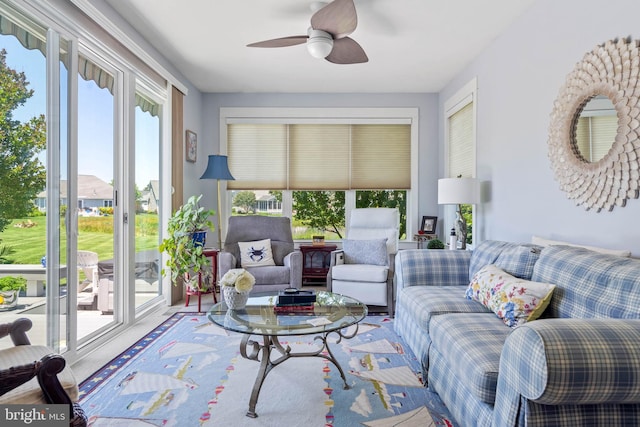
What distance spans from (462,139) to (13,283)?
427cm

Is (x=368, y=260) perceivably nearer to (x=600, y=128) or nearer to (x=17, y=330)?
(x=600, y=128)

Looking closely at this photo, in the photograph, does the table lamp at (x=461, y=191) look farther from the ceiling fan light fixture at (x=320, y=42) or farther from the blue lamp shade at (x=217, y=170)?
the blue lamp shade at (x=217, y=170)

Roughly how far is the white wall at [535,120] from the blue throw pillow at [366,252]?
3.30ft

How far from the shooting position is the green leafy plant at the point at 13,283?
210 cm

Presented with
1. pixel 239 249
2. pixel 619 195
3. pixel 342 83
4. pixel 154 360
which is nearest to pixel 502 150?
pixel 619 195

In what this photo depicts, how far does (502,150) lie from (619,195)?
56.1 inches

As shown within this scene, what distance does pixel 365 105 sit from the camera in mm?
5242

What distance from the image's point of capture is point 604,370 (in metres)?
1.18

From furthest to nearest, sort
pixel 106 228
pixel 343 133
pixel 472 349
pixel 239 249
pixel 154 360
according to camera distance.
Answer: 1. pixel 343 133
2. pixel 239 249
3. pixel 106 228
4. pixel 154 360
5. pixel 472 349

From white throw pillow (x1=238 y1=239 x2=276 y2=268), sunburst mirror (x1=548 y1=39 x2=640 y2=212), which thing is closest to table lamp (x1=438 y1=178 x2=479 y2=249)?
sunburst mirror (x1=548 y1=39 x2=640 y2=212)

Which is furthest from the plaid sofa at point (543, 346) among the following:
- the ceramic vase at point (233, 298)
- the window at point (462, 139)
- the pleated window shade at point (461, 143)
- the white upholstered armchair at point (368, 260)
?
the pleated window shade at point (461, 143)

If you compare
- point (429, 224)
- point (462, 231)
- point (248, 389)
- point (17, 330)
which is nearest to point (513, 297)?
point (248, 389)

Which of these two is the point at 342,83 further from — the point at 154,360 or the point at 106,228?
the point at 154,360

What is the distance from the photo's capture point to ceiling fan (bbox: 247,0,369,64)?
2506 millimetres
